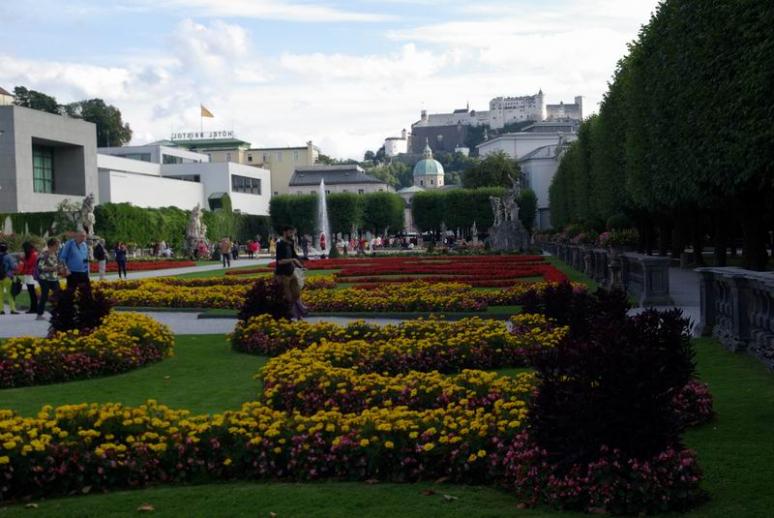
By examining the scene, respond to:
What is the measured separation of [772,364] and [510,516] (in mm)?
6019

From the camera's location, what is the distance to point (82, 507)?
6.12m

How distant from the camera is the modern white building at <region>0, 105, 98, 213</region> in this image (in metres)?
55.4

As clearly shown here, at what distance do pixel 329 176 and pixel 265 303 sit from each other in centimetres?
10743

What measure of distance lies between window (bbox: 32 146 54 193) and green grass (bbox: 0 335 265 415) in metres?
50.6

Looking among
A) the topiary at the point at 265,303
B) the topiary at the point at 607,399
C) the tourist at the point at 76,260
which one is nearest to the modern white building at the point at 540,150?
the tourist at the point at 76,260

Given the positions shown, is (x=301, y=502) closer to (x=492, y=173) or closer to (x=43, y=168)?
(x=43, y=168)

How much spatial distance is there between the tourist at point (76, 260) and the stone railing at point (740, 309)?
30.1ft

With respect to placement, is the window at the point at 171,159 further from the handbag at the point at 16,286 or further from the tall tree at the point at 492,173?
the handbag at the point at 16,286

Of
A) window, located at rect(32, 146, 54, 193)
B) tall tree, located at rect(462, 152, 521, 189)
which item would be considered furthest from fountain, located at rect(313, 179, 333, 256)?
window, located at rect(32, 146, 54, 193)

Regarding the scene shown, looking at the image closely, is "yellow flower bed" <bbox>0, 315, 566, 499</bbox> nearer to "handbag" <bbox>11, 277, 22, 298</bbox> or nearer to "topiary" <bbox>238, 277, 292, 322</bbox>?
"topiary" <bbox>238, 277, 292, 322</bbox>

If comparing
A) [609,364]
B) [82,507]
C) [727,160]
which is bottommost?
[82,507]

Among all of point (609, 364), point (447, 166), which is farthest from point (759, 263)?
point (447, 166)

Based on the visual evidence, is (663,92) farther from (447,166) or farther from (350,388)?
(447,166)

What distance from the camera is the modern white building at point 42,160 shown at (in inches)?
2180
